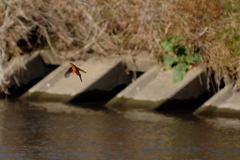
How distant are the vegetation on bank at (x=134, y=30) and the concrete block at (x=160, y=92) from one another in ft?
0.58

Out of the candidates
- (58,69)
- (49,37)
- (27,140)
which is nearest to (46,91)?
(58,69)

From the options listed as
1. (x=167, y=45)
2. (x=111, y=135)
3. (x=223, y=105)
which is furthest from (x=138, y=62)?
(x=111, y=135)

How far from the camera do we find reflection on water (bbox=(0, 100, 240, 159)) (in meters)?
6.00

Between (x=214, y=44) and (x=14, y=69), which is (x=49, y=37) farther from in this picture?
(x=214, y=44)

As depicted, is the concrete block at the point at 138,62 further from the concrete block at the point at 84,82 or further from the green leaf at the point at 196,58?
the green leaf at the point at 196,58

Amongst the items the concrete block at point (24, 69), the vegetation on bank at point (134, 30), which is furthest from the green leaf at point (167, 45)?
the concrete block at point (24, 69)

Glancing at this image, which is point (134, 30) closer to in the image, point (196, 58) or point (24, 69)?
point (196, 58)

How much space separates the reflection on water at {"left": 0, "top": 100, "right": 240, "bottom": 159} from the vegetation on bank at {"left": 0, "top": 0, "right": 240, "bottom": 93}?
3.59ft

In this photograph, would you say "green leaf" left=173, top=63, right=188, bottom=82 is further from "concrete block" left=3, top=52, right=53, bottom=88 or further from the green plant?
"concrete block" left=3, top=52, right=53, bottom=88

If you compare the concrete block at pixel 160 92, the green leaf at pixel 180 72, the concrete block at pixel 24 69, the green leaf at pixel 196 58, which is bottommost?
the concrete block at pixel 160 92

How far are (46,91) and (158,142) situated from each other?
3.44m

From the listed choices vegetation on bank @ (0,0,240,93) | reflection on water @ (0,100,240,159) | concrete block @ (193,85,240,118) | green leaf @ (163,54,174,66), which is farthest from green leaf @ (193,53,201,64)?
reflection on water @ (0,100,240,159)

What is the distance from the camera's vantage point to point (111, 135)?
22.4 ft

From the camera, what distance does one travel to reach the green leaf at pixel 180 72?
333 inches
